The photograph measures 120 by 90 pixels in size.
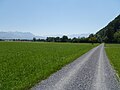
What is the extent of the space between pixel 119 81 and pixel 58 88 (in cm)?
503

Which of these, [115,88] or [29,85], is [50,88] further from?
[115,88]

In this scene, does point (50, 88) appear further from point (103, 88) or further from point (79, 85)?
point (103, 88)

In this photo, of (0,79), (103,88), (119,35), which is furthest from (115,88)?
(119,35)

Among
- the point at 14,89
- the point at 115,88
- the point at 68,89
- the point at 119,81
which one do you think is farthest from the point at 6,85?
the point at 119,81

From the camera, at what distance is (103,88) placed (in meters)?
13.0

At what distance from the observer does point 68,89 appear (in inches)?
Result: 488

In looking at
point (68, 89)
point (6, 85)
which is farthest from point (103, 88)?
point (6, 85)

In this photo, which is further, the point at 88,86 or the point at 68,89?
the point at 88,86

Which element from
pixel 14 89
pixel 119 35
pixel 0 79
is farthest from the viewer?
pixel 119 35

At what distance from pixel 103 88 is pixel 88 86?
0.89 m

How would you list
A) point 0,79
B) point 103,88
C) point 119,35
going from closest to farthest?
point 103,88, point 0,79, point 119,35

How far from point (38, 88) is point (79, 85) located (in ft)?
7.95

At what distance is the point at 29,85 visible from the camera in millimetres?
13250

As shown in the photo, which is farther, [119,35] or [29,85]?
[119,35]
